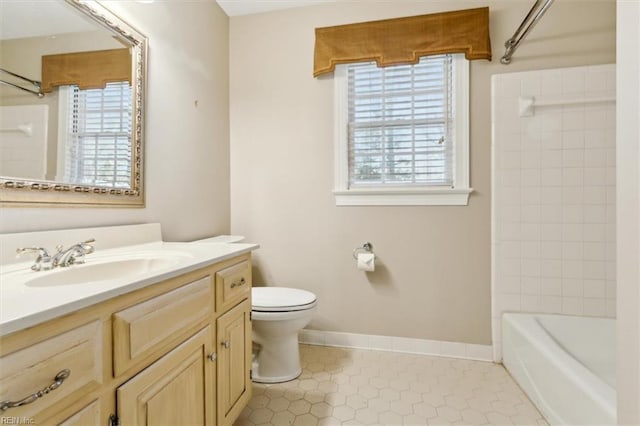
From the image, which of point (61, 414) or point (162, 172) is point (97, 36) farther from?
point (61, 414)

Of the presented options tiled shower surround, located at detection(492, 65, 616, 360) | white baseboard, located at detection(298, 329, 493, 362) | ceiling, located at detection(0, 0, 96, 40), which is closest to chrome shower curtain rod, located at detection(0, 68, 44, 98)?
ceiling, located at detection(0, 0, 96, 40)

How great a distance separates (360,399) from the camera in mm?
1598

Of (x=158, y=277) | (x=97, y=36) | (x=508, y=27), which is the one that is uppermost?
(x=508, y=27)

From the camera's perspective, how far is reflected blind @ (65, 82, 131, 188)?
1182 mm

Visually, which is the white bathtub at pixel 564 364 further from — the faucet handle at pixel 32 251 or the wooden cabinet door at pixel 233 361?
the faucet handle at pixel 32 251

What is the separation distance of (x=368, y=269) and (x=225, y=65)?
1.82 m

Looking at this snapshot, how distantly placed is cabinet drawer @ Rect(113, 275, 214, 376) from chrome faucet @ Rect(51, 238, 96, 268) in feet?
1.31

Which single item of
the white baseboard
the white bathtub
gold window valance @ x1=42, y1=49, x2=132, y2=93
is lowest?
the white baseboard

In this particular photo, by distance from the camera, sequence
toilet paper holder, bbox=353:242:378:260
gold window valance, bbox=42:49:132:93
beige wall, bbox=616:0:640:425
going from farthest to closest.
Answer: toilet paper holder, bbox=353:242:378:260, gold window valance, bbox=42:49:132:93, beige wall, bbox=616:0:640:425

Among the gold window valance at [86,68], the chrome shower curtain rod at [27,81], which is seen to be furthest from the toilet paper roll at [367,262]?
the chrome shower curtain rod at [27,81]

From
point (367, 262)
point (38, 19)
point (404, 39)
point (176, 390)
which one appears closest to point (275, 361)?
point (367, 262)

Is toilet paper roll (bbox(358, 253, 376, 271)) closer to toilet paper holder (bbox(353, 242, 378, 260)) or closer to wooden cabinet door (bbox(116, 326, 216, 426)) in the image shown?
toilet paper holder (bbox(353, 242, 378, 260))

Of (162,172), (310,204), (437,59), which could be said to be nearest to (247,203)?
(310,204)

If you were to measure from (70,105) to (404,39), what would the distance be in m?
1.89
